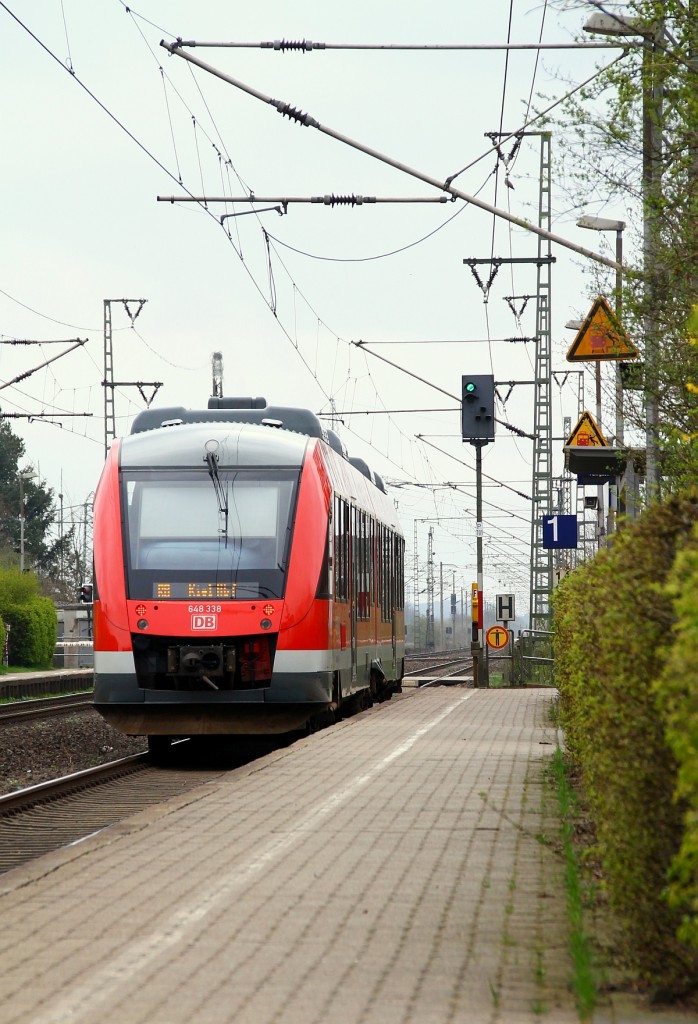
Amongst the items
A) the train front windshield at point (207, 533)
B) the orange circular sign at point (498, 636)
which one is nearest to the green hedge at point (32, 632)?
the orange circular sign at point (498, 636)

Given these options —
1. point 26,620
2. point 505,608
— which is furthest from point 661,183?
point 26,620

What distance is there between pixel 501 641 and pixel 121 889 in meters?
26.3

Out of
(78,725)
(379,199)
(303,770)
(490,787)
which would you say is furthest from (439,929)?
(78,725)

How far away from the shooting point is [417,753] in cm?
1530

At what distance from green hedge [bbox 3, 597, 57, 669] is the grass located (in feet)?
123

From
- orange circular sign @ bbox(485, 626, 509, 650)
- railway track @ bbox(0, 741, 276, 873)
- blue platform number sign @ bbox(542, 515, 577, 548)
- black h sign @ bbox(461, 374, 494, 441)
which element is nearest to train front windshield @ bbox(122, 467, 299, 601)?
railway track @ bbox(0, 741, 276, 873)

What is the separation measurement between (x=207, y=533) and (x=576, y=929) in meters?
10.1

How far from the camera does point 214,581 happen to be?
15.8 meters

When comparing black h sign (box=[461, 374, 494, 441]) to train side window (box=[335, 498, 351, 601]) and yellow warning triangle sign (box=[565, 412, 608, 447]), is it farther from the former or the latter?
train side window (box=[335, 498, 351, 601])

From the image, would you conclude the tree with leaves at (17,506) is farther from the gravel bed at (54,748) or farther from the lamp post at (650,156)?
the lamp post at (650,156)

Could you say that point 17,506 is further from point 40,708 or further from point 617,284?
point 617,284

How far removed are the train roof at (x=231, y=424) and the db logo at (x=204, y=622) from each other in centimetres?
177

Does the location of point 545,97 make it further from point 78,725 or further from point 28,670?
point 28,670

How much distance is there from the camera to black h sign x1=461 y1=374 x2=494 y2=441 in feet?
90.5
